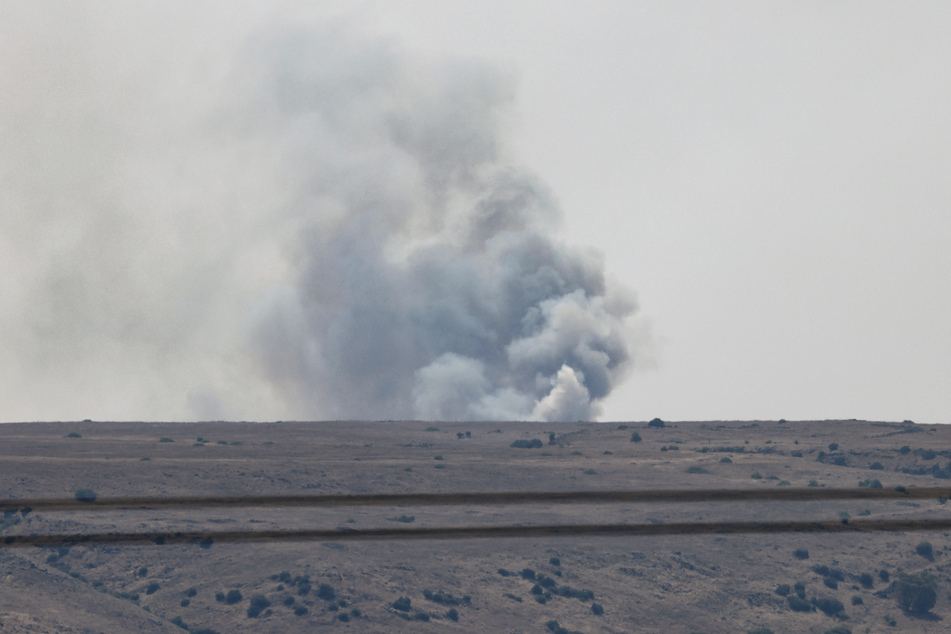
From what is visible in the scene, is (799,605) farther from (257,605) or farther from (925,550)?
(257,605)

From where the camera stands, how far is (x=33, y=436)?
14625cm

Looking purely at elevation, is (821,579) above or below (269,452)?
below

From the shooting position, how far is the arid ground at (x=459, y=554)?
243 ft

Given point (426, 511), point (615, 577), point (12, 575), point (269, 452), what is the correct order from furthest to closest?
point (269, 452) → point (426, 511) → point (615, 577) → point (12, 575)

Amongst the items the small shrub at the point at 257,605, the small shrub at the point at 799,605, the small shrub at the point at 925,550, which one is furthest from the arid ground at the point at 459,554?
the small shrub at the point at 925,550

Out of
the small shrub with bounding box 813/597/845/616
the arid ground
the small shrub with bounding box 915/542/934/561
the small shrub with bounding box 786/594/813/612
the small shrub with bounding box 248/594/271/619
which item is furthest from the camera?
the small shrub with bounding box 915/542/934/561

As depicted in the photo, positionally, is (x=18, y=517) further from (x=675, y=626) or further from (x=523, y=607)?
(x=675, y=626)

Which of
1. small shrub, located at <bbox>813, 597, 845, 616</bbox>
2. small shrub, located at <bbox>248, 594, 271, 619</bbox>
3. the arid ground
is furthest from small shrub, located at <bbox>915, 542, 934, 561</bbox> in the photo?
small shrub, located at <bbox>248, 594, 271, 619</bbox>

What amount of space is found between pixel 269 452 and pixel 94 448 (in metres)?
22.0

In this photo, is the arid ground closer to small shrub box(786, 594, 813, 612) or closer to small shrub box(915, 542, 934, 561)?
small shrub box(786, 594, 813, 612)

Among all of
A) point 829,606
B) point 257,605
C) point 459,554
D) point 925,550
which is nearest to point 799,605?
point 829,606

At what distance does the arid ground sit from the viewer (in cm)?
7406

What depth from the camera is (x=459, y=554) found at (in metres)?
89.3

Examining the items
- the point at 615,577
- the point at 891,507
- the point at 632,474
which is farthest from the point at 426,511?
the point at 891,507
